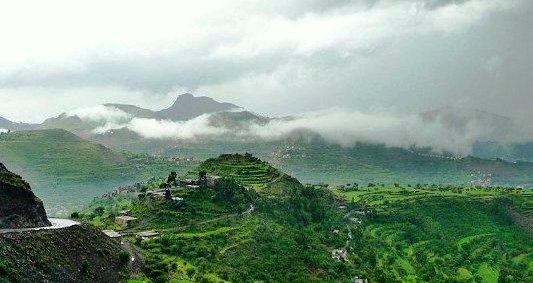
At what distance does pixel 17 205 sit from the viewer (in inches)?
3558

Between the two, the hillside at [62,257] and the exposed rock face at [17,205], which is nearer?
the hillside at [62,257]

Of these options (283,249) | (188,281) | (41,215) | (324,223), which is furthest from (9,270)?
(324,223)

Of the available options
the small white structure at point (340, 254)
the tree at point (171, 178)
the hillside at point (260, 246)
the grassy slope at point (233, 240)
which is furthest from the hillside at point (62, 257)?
the tree at point (171, 178)

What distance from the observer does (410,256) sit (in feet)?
633

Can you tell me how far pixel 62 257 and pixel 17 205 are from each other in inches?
531

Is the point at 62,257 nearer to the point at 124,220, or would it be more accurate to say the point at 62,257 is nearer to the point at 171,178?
the point at 124,220

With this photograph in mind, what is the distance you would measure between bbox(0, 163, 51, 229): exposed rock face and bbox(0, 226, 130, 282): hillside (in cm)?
565

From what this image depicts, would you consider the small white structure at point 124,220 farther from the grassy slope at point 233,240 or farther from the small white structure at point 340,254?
the small white structure at point 340,254

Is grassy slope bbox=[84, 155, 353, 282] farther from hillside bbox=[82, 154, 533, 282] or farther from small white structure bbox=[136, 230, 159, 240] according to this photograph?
small white structure bbox=[136, 230, 159, 240]

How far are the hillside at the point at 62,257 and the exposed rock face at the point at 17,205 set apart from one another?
565cm

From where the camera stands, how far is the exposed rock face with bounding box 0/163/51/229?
8738cm

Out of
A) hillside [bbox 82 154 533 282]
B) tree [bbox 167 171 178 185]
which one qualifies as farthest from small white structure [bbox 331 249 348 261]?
tree [bbox 167 171 178 185]

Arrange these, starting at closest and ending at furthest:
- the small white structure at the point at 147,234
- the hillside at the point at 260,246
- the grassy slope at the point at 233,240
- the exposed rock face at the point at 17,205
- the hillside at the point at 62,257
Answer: the hillside at the point at 62,257 < the exposed rock face at the point at 17,205 < the grassy slope at the point at 233,240 < the hillside at the point at 260,246 < the small white structure at the point at 147,234

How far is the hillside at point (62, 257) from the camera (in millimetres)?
73062
